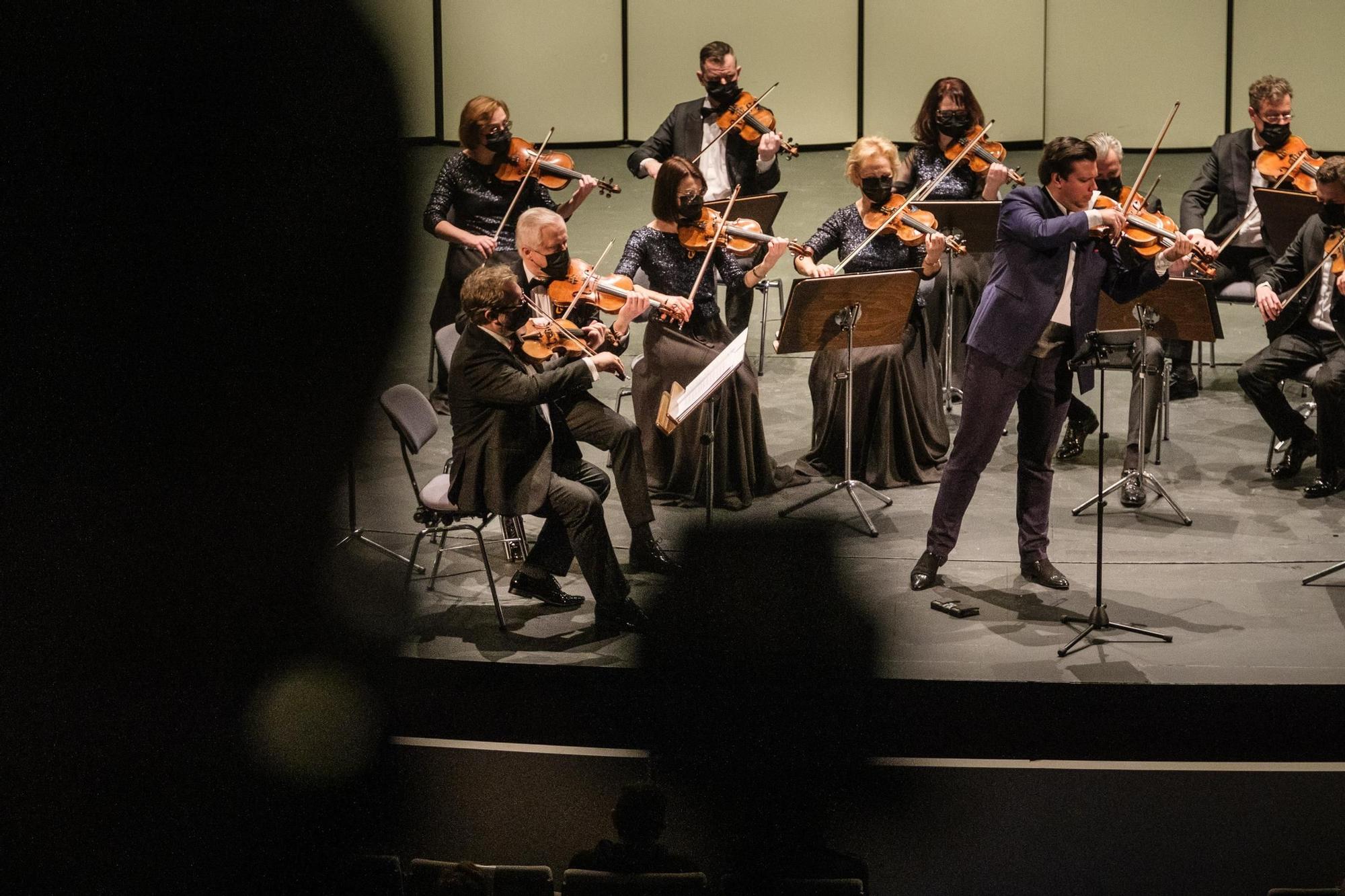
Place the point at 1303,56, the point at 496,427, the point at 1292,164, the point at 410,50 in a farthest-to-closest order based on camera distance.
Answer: the point at 1303,56, the point at 410,50, the point at 1292,164, the point at 496,427

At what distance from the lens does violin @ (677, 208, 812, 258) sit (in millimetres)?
5480

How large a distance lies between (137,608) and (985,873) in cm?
290

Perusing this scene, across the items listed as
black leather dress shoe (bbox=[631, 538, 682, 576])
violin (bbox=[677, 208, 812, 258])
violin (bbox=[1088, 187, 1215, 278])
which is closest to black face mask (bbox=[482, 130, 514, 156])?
violin (bbox=[677, 208, 812, 258])

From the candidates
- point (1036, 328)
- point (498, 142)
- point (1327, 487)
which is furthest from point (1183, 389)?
point (498, 142)

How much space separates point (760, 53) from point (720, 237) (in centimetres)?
414

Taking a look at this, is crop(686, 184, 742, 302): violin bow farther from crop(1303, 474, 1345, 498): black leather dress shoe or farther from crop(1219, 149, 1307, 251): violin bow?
crop(1303, 474, 1345, 498): black leather dress shoe

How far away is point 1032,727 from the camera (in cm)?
416

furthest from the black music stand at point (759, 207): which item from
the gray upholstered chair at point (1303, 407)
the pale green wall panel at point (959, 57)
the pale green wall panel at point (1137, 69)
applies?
the pale green wall panel at point (1137, 69)

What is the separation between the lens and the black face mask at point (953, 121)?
6125mm

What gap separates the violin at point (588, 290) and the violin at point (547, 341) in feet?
0.99

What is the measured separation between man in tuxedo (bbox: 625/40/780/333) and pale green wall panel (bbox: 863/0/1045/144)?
296cm

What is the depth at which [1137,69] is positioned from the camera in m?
9.21

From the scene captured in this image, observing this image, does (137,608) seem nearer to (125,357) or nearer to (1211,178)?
(125,357)

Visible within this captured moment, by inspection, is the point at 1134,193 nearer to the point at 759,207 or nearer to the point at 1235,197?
the point at 759,207
